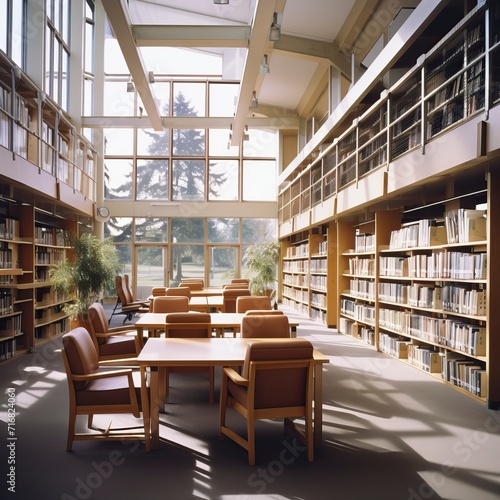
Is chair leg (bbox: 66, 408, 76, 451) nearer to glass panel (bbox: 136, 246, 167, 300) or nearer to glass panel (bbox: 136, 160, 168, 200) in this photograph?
glass panel (bbox: 136, 246, 167, 300)

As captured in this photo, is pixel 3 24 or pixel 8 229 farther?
pixel 3 24

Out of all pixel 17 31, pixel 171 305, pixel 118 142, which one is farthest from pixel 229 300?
pixel 118 142

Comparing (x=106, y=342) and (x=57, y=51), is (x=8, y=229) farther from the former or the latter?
(x=57, y=51)

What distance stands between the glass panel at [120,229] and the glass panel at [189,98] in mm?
4122

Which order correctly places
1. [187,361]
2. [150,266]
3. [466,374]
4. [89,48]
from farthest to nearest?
[150,266] < [89,48] < [466,374] < [187,361]

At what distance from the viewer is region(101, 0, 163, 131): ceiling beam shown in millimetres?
7064

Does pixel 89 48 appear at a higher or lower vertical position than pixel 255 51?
higher

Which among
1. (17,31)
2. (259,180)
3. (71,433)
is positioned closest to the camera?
(71,433)

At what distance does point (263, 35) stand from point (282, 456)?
609cm

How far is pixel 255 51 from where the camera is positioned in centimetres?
842

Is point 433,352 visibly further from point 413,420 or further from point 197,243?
point 197,243

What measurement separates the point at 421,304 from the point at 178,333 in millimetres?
3139

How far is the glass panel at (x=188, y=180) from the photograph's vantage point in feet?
57.5

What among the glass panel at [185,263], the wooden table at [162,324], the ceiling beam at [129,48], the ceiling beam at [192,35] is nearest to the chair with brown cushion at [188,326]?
the wooden table at [162,324]
